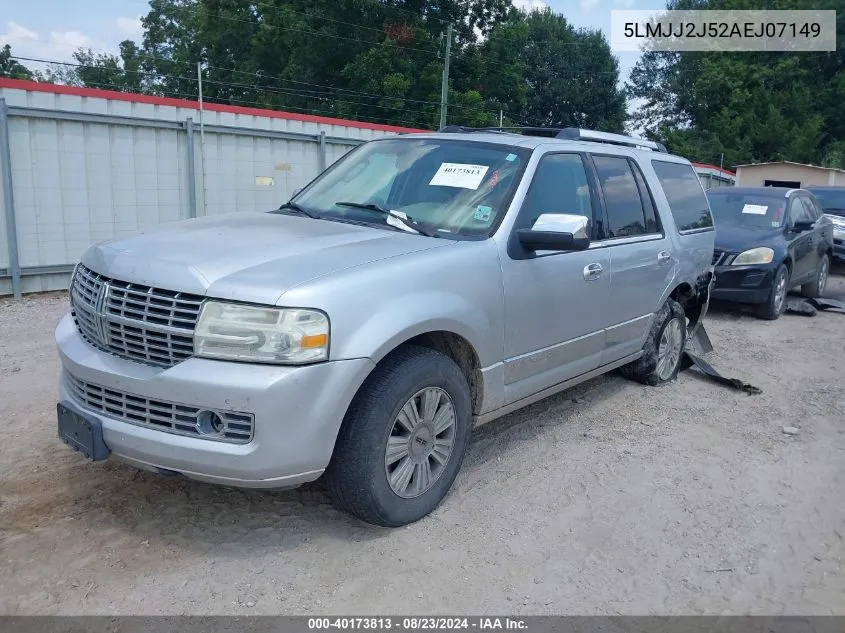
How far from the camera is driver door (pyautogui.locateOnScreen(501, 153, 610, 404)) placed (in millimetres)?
4039

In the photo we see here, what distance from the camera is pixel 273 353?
297cm

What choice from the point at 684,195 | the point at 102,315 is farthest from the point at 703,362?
the point at 102,315

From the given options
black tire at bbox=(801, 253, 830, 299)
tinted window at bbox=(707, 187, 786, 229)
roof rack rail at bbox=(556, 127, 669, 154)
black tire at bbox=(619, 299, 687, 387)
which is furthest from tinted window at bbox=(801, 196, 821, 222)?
black tire at bbox=(619, 299, 687, 387)

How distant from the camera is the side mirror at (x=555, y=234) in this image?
3891 millimetres

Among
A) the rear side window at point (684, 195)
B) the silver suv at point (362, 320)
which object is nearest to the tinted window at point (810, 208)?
the rear side window at point (684, 195)

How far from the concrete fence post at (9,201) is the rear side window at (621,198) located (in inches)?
273

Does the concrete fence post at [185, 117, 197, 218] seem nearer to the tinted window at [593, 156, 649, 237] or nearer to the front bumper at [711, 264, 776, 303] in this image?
the tinted window at [593, 156, 649, 237]

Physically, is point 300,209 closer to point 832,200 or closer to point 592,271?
point 592,271

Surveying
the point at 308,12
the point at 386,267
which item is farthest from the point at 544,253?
the point at 308,12

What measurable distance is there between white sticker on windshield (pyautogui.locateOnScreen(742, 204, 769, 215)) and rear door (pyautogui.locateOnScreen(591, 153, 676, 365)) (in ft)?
16.7

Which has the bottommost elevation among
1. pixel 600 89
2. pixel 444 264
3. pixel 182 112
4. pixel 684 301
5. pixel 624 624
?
pixel 624 624

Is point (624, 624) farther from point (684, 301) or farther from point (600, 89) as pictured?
point (600, 89)

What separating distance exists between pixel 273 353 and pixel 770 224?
880cm

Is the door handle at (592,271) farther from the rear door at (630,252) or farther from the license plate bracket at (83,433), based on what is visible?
the license plate bracket at (83,433)
